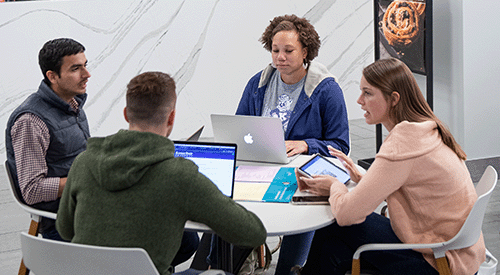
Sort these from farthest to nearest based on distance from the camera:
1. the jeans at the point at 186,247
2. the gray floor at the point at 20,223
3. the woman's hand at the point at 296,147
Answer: the gray floor at the point at 20,223, the woman's hand at the point at 296,147, the jeans at the point at 186,247

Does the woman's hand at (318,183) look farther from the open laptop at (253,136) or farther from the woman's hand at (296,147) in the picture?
the woman's hand at (296,147)

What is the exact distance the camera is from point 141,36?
5570 millimetres

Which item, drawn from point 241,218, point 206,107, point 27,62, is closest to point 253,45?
point 206,107

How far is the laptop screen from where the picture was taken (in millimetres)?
2125

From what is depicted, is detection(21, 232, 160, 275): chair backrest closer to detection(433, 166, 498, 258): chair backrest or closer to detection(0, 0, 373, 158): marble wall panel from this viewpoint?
detection(433, 166, 498, 258): chair backrest

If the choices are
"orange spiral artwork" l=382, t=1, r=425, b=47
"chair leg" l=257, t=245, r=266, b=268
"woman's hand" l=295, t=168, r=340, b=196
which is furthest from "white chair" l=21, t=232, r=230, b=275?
"orange spiral artwork" l=382, t=1, r=425, b=47

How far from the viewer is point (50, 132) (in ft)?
8.00

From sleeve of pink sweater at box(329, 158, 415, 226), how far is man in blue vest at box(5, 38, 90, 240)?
1.24 meters

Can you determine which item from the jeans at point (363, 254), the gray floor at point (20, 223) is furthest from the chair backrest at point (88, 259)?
the gray floor at point (20, 223)

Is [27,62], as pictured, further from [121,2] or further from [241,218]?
[241,218]

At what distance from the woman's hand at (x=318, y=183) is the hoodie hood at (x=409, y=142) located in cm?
30

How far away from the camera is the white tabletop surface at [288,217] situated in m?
1.91

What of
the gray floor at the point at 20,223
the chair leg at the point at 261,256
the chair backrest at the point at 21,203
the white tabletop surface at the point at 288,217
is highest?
the chair backrest at the point at 21,203

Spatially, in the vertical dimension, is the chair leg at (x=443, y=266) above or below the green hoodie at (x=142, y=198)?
below
